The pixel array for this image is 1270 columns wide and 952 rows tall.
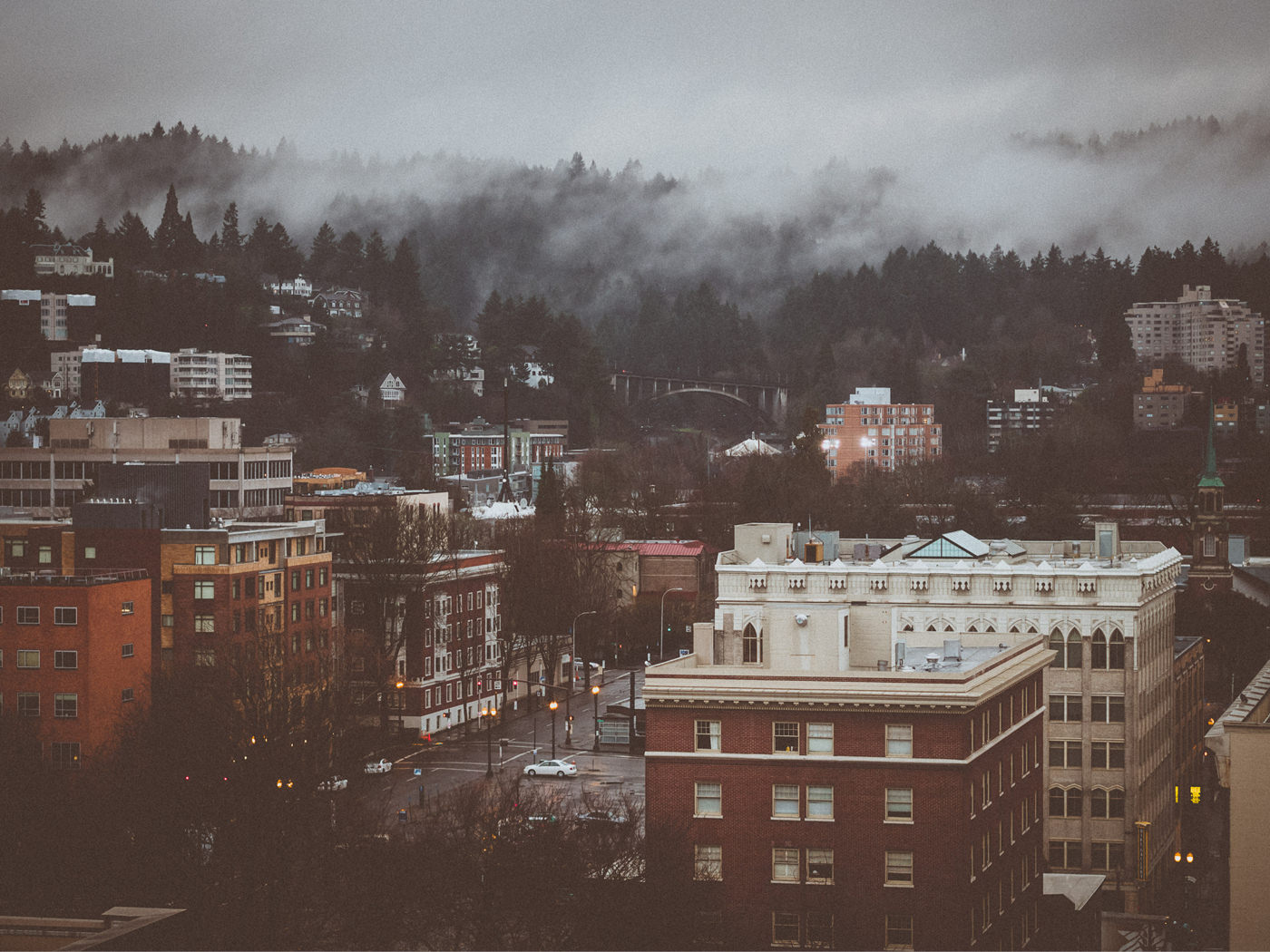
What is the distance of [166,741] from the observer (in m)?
26.0

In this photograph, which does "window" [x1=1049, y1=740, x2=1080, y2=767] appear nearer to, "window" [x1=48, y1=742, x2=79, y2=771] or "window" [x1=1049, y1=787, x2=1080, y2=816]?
"window" [x1=1049, y1=787, x2=1080, y2=816]

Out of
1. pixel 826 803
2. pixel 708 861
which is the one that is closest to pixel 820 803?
pixel 826 803

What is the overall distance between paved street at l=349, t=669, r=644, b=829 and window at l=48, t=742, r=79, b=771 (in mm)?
4456

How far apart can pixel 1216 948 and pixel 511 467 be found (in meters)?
75.2

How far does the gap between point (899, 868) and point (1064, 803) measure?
8698mm

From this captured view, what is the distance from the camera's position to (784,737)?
58.8 feet

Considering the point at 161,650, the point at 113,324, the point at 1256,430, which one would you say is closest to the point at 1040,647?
the point at 161,650

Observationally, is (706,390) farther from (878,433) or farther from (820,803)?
(820,803)

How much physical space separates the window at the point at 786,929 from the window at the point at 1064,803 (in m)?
8.89

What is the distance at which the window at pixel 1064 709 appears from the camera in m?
25.5

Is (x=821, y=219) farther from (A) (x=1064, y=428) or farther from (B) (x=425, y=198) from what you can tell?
(A) (x=1064, y=428)

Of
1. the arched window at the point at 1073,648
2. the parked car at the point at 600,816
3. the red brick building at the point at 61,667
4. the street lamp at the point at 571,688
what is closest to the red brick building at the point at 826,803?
the parked car at the point at 600,816

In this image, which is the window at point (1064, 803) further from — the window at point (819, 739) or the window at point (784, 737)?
the window at point (784, 737)

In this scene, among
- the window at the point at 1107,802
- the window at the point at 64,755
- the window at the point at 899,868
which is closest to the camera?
the window at the point at 899,868
